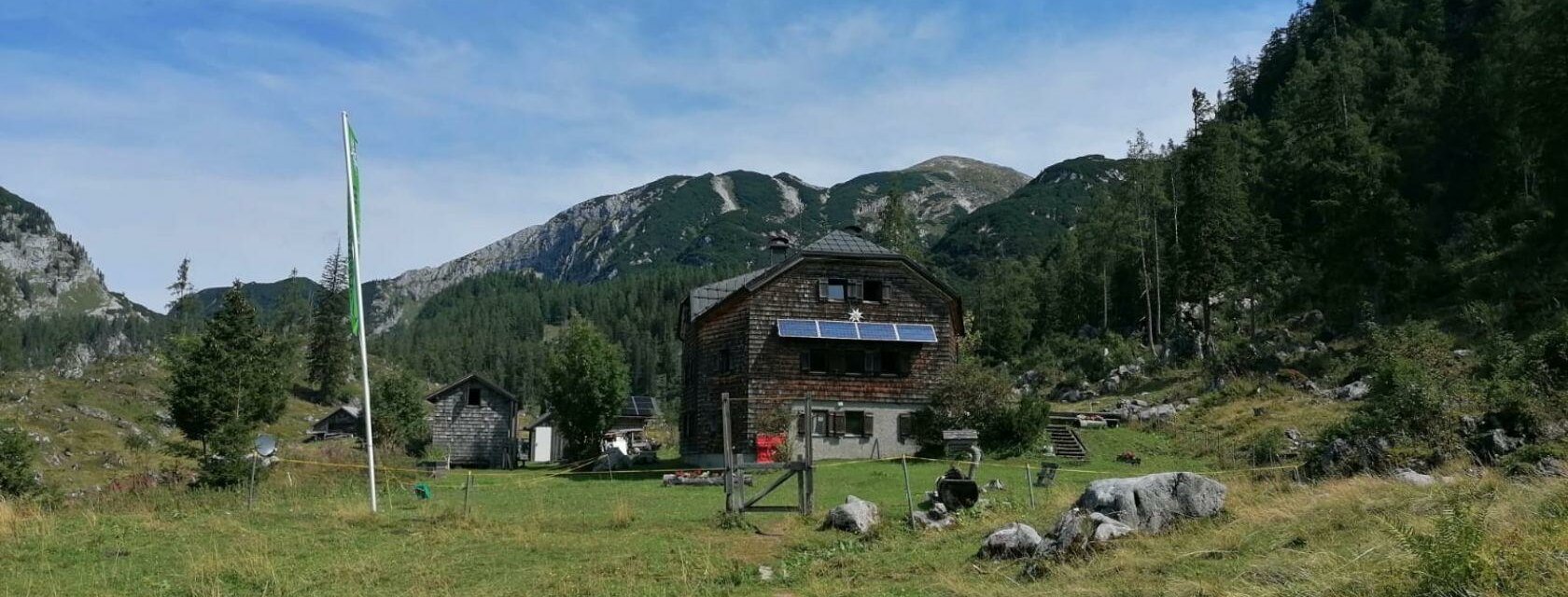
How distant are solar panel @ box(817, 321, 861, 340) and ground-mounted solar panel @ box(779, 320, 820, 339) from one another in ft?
1.05

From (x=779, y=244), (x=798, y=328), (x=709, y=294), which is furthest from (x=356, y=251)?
(x=779, y=244)

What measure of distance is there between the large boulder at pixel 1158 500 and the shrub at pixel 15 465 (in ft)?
104

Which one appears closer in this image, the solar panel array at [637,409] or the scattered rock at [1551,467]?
the scattered rock at [1551,467]

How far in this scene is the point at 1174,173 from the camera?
69.9 m

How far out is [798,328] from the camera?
1732 inches

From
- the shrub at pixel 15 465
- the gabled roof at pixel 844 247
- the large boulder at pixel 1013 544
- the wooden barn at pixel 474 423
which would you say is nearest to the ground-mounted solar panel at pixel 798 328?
the gabled roof at pixel 844 247

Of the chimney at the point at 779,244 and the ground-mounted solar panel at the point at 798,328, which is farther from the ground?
the chimney at the point at 779,244

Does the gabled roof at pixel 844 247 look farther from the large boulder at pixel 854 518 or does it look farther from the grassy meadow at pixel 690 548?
the large boulder at pixel 854 518

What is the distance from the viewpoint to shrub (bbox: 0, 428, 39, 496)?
32.1 m

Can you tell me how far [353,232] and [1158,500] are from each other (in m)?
20.0

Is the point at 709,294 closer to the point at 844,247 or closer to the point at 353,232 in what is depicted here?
the point at 844,247

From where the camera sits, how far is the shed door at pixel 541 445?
75875mm

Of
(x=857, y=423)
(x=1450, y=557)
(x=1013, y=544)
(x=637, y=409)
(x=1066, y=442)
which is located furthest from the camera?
(x=637, y=409)

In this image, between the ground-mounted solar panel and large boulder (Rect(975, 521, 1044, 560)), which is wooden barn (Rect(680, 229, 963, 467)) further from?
large boulder (Rect(975, 521, 1044, 560))
